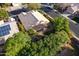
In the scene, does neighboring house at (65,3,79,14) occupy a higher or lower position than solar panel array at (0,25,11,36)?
higher

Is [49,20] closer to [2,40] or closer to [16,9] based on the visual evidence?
[16,9]

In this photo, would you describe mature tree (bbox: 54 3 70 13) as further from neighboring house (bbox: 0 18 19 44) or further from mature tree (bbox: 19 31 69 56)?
neighboring house (bbox: 0 18 19 44)

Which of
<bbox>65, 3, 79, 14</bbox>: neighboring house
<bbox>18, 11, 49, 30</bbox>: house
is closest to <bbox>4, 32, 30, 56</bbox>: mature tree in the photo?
<bbox>18, 11, 49, 30</bbox>: house

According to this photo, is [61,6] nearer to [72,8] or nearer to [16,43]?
[72,8]

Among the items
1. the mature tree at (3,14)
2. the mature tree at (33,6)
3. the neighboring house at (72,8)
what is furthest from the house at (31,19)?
the neighboring house at (72,8)

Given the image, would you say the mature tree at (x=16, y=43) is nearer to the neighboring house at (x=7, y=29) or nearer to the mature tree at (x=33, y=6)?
the neighboring house at (x=7, y=29)
